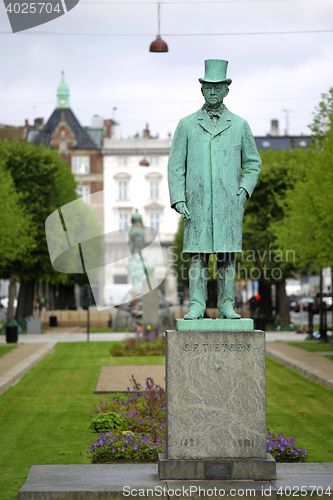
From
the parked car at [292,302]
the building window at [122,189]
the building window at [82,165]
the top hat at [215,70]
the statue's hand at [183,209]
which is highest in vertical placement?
the building window at [82,165]

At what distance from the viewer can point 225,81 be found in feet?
26.5

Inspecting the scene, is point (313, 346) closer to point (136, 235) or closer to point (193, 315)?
point (136, 235)

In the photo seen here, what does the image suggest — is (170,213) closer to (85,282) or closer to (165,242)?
(165,242)

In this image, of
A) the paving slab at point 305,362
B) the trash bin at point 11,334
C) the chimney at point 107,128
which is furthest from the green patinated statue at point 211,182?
the chimney at point 107,128

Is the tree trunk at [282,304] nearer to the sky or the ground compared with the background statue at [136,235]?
nearer to the ground

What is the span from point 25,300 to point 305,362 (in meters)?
23.9

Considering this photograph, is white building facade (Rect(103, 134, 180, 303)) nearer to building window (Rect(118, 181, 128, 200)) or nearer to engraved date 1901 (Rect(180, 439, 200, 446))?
building window (Rect(118, 181, 128, 200))

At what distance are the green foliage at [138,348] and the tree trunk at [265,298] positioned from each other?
17.0m

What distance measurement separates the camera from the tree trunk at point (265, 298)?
4384cm

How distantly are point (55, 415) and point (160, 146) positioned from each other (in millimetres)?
72933

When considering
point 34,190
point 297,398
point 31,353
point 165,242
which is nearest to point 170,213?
Result: point 165,242

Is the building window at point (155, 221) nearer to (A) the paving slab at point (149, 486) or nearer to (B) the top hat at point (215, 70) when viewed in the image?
(B) the top hat at point (215, 70)

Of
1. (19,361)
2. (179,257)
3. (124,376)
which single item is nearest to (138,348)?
(19,361)

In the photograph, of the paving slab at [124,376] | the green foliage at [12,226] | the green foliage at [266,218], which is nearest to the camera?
the paving slab at [124,376]
